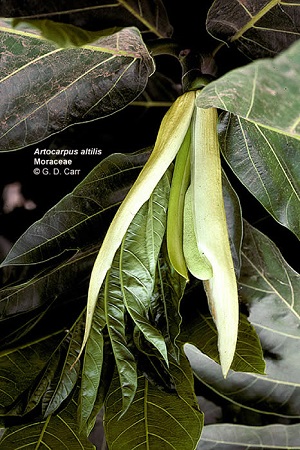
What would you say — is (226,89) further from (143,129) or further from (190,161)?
(143,129)

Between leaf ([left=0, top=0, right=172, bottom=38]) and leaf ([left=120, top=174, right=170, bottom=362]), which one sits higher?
leaf ([left=0, top=0, right=172, bottom=38])

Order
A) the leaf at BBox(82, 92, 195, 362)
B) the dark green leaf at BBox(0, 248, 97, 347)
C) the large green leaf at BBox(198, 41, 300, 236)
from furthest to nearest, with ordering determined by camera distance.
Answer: the dark green leaf at BBox(0, 248, 97, 347) < the leaf at BBox(82, 92, 195, 362) < the large green leaf at BBox(198, 41, 300, 236)

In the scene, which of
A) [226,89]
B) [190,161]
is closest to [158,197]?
[190,161]

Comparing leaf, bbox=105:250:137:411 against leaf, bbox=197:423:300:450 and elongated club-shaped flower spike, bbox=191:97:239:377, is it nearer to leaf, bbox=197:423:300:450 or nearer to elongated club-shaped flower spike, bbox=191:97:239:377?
elongated club-shaped flower spike, bbox=191:97:239:377

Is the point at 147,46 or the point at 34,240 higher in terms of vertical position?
the point at 147,46

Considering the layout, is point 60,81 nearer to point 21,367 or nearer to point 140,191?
point 140,191

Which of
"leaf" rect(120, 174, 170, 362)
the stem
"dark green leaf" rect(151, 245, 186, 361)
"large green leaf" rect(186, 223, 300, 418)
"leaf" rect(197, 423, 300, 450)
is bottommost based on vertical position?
"leaf" rect(197, 423, 300, 450)

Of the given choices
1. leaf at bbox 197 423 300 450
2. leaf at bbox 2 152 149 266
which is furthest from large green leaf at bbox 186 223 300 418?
leaf at bbox 2 152 149 266
